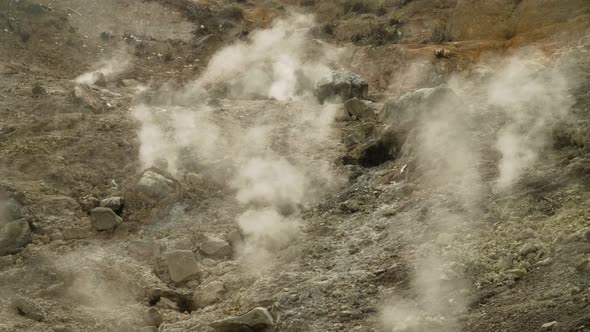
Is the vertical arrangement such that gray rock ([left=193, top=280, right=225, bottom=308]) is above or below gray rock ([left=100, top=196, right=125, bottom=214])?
below

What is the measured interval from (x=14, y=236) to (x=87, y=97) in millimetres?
3690

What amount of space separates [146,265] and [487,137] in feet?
12.6

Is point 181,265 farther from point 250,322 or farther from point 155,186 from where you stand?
point 155,186

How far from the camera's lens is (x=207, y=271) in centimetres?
564

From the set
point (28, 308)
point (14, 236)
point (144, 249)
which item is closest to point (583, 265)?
point (144, 249)

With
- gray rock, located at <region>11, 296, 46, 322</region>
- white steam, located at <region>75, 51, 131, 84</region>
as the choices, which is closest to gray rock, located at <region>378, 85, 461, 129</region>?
gray rock, located at <region>11, 296, 46, 322</region>

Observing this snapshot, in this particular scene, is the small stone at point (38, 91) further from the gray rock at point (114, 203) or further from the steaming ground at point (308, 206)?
the gray rock at point (114, 203)

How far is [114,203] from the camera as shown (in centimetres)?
664

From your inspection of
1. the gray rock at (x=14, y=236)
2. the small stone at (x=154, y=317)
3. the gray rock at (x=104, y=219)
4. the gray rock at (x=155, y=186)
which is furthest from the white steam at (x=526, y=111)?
the gray rock at (x=14, y=236)

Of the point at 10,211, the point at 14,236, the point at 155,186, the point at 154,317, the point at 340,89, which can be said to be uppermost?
the point at 340,89

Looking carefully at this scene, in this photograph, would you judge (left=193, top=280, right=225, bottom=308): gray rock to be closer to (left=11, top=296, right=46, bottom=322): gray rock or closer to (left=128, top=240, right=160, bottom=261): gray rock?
(left=128, top=240, right=160, bottom=261): gray rock

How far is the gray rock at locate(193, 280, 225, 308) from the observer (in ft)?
17.1

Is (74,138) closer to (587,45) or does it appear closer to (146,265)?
(146,265)

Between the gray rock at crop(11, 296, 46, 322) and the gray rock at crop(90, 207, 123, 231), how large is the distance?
5.07 feet
